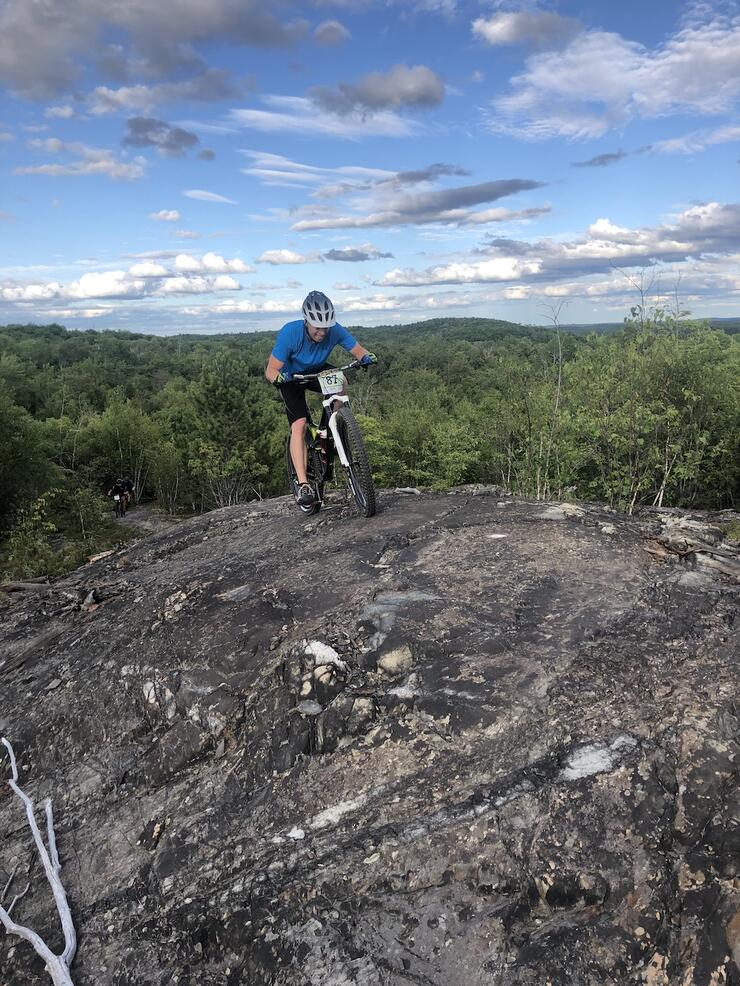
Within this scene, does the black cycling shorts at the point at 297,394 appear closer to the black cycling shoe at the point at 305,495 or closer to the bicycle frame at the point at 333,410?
the bicycle frame at the point at 333,410

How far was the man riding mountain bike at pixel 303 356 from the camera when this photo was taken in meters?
5.48

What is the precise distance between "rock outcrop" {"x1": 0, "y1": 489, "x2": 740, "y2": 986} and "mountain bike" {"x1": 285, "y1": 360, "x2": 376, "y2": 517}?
1.24 m

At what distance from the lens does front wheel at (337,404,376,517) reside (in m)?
5.63

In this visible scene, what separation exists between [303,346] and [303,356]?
99 millimetres

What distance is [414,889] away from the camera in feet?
7.45

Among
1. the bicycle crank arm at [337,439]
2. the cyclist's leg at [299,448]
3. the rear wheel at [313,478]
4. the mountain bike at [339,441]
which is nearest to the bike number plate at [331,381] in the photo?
the mountain bike at [339,441]

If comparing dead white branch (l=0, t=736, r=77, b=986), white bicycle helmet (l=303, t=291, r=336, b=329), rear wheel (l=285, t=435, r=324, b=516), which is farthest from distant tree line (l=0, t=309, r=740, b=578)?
dead white branch (l=0, t=736, r=77, b=986)

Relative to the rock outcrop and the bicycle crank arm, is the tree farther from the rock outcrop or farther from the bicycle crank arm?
the rock outcrop

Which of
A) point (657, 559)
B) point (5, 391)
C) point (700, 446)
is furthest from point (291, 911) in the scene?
point (5, 391)

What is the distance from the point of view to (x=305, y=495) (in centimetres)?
618

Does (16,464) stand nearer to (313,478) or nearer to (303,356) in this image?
(313,478)

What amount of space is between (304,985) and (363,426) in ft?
77.7

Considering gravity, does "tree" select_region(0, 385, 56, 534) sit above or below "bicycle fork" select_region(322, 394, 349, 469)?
below

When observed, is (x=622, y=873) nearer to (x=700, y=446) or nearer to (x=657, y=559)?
(x=657, y=559)
